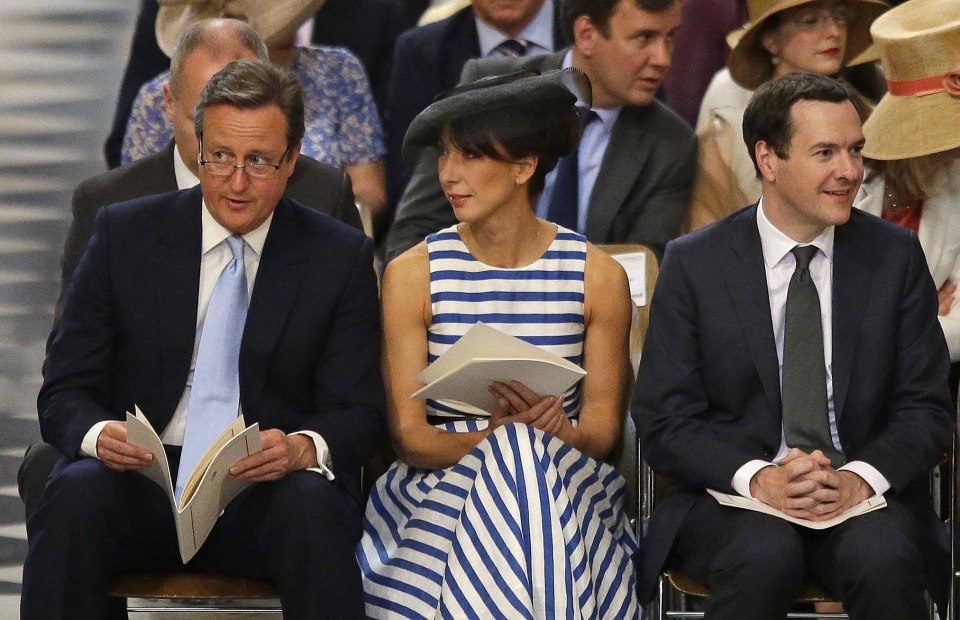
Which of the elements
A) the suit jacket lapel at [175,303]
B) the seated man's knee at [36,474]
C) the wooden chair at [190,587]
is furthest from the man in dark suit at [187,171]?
the wooden chair at [190,587]

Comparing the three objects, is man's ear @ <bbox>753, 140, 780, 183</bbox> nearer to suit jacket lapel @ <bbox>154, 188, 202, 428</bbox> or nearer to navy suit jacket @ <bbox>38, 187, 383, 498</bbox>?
navy suit jacket @ <bbox>38, 187, 383, 498</bbox>

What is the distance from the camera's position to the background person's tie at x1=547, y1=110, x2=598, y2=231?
4.57 meters

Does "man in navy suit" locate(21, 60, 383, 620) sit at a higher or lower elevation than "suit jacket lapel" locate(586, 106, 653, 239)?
lower

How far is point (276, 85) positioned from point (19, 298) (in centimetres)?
227

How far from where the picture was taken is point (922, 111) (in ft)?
13.3

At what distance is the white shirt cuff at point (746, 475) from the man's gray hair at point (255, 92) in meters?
1.24

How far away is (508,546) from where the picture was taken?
10.8 ft

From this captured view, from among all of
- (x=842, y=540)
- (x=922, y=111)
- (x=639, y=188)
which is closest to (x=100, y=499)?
(x=842, y=540)

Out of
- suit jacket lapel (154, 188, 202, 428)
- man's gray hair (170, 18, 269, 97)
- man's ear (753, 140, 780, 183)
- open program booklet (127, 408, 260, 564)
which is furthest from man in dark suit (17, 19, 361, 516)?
man's ear (753, 140, 780, 183)

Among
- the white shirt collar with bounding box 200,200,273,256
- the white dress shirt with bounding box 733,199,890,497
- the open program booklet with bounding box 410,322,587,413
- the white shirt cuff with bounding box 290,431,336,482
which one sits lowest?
the white shirt cuff with bounding box 290,431,336,482

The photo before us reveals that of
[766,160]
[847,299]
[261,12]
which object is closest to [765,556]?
[847,299]

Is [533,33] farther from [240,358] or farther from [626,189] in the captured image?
[240,358]

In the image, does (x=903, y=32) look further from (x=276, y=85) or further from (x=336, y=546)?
(x=336, y=546)

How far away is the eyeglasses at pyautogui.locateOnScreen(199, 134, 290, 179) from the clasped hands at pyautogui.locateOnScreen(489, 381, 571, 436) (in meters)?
0.69
